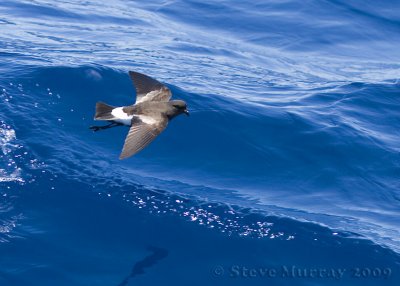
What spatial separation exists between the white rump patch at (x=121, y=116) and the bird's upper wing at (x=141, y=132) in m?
0.09

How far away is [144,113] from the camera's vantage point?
30.0ft

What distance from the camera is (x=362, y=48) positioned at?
1908 centimetres

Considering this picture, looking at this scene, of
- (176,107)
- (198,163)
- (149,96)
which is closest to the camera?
(176,107)

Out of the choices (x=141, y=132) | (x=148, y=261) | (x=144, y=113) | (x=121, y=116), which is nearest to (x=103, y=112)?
(x=121, y=116)

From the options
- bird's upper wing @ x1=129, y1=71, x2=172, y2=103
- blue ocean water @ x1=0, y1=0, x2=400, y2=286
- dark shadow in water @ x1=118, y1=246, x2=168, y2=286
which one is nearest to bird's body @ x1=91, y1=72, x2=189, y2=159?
bird's upper wing @ x1=129, y1=71, x2=172, y2=103

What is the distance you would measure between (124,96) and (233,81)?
2854 millimetres

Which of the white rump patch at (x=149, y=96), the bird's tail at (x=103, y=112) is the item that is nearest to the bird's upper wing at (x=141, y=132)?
the bird's tail at (x=103, y=112)

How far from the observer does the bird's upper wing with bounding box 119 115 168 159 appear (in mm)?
8050

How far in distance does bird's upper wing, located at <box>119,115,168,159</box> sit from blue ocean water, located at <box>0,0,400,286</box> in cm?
162

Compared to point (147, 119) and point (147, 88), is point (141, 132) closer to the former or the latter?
point (147, 119)


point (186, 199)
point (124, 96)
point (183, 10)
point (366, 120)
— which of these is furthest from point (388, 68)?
point (186, 199)

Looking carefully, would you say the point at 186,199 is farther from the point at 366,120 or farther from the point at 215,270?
the point at 366,120

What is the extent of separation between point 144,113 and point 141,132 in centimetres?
71

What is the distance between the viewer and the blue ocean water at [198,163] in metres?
9.34
